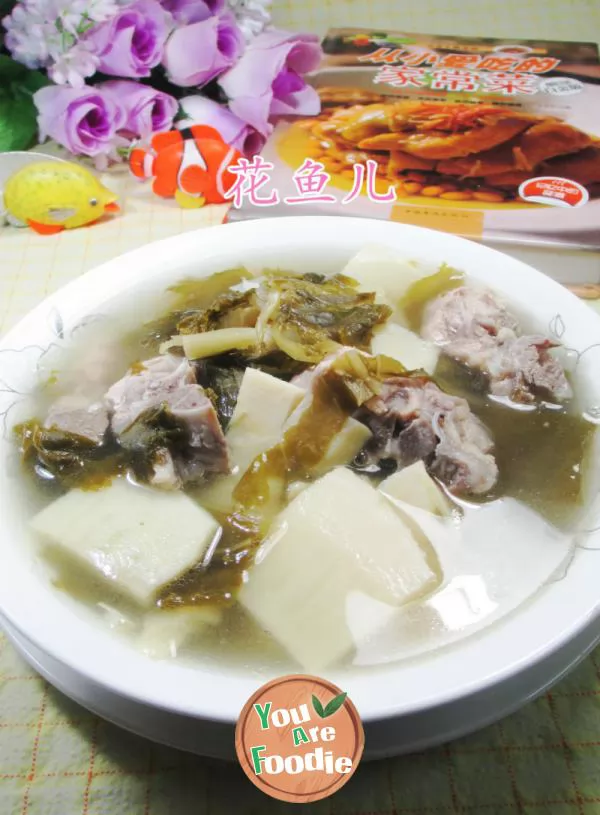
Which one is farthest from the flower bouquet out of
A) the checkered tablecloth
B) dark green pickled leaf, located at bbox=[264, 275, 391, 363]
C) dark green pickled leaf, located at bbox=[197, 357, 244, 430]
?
the checkered tablecloth

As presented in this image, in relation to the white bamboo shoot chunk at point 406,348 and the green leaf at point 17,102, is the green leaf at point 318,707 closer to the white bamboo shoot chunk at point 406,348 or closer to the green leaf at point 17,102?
the white bamboo shoot chunk at point 406,348

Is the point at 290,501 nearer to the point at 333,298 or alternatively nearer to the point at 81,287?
the point at 333,298

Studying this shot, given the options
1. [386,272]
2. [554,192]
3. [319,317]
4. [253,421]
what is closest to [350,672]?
[253,421]

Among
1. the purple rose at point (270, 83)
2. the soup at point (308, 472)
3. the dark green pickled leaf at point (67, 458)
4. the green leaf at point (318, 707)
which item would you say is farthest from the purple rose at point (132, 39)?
the green leaf at point (318, 707)

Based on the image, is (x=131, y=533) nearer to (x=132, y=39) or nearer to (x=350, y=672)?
(x=350, y=672)

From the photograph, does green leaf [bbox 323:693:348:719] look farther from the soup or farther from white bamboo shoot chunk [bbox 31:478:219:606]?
white bamboo shoot chunk [bbox 31:478:219:606]

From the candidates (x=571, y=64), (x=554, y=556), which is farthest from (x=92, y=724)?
(x=571, y=64)
